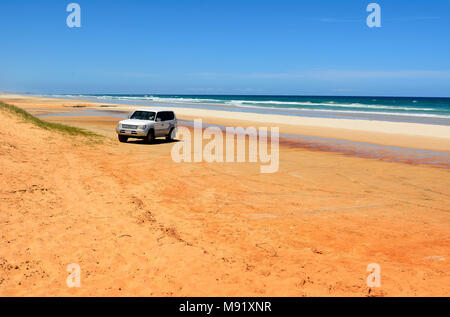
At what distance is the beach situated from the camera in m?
5.72

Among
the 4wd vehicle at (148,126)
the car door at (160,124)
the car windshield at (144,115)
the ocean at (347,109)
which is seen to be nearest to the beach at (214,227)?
the 4wd vehicle at (148,126)

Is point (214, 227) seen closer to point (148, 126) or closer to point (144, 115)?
point (148, 126)

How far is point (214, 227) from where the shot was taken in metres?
8.02

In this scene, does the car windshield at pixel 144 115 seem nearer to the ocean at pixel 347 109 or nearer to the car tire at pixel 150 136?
the car tire at pixel 150 136

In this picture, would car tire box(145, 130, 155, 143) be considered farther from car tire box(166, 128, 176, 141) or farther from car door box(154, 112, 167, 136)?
car tire box(166, 128, 176, 141)

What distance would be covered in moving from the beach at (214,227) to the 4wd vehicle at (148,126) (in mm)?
5120

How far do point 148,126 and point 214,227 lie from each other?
13131mm

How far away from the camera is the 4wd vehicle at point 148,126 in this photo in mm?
20141

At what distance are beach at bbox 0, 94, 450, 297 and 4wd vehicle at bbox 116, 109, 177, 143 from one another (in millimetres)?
5120

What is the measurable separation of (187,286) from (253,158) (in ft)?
38.0

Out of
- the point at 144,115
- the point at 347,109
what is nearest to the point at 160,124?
the point at 144,115
